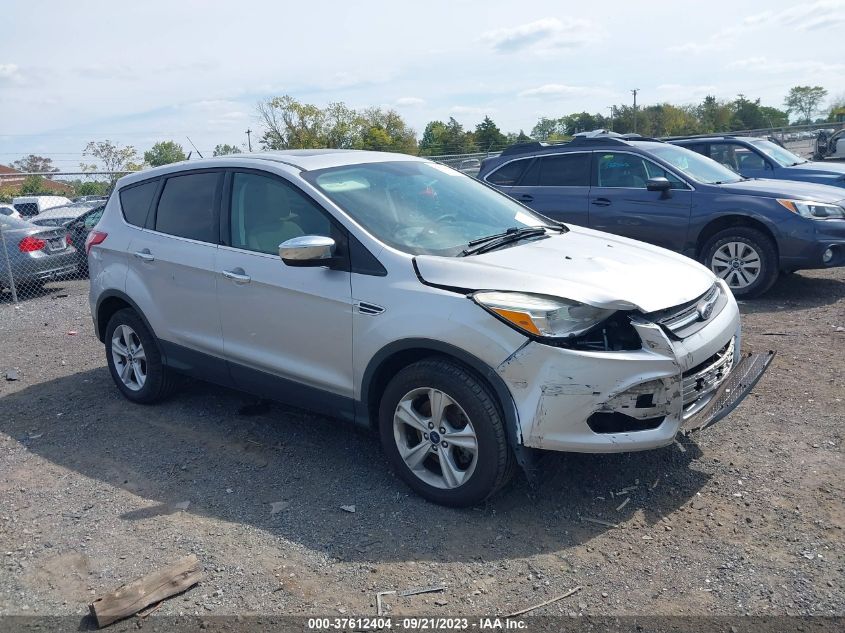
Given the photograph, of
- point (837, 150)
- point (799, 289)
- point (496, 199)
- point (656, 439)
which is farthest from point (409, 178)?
point (837, 150)

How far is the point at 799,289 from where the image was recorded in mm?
8695

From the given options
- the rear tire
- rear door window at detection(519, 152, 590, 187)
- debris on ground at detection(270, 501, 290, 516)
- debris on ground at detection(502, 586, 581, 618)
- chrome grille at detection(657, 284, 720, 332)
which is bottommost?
debris on ground at detection(502, 586, 581, 618)

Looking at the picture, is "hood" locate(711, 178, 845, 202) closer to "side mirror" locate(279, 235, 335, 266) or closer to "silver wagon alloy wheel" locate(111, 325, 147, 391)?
"side mirror" locate(279, 235, 335, 266)

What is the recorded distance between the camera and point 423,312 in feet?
12.5

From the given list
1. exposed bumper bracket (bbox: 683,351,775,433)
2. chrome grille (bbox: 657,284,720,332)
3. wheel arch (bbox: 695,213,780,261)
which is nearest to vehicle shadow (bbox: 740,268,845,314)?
wheel arch (bbox: 695,213,780,261)

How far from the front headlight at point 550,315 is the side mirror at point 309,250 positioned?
102 cm

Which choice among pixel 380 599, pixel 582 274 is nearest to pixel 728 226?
pixel 582 274

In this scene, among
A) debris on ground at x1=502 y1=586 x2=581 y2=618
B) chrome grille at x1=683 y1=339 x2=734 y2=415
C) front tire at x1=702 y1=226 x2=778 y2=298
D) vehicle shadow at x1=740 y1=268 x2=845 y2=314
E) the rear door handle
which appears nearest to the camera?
debris on ground at x1=502 y1=586 x2=581 y2=618

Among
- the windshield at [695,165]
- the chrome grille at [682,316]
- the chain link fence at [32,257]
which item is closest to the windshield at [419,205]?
the chrome grille at [682,316]

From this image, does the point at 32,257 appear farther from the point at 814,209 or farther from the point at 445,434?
the point at 814,209

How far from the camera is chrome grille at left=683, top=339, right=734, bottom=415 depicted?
3702 mm

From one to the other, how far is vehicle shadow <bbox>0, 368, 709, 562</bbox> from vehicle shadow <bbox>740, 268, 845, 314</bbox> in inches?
161

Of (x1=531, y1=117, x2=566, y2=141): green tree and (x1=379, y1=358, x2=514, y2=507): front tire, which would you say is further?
(x1=531, y1=117, x2=566, y2=141): green tree

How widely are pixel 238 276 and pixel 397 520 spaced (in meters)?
1.83
